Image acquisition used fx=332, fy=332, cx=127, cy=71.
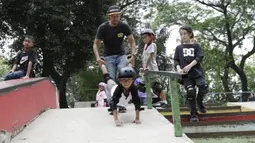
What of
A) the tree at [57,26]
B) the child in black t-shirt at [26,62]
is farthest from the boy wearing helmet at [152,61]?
the tree at [57,26]

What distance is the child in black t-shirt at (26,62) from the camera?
6.54 meters

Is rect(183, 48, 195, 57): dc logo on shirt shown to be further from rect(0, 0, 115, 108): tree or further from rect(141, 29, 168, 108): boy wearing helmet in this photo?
rect(0, 0, 115, 108): tree

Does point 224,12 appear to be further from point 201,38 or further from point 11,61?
point 11,61

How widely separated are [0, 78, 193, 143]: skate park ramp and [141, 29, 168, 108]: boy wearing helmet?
949 mm

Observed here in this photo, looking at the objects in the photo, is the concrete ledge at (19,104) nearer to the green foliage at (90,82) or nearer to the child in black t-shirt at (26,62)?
the child in black t-shirt at (26,62)

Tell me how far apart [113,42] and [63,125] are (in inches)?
61.4

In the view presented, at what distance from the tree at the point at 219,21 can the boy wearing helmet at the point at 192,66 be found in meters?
18.0

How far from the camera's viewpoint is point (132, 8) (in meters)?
25.5

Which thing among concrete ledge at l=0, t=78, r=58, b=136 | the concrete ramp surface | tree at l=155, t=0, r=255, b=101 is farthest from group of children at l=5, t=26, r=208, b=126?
tree at l=155, t=0, r=255, b=101

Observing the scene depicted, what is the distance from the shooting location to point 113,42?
17.7 ft

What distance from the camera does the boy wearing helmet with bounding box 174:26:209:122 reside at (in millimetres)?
5219

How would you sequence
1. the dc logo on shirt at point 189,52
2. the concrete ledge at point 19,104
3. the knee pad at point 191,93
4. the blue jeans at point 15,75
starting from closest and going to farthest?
the concrete ledge at point 19,104 < the knee pad at point 191,93 < the dc logo on shirt at point 189,52 < the blue jeans at point 15,75

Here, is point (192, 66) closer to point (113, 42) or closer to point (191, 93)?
point (191, 93)

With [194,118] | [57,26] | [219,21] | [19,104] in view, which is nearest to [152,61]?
[194,118]
